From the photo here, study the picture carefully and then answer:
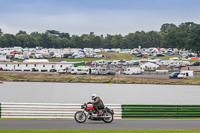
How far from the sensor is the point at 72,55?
495 ft

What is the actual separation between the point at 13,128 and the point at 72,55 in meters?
128

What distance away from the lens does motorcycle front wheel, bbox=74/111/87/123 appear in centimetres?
2614

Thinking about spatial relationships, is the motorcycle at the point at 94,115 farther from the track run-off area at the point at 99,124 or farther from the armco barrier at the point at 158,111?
the armco barrier at the point at 158,111

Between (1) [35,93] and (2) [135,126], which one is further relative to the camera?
(1) [35,93]

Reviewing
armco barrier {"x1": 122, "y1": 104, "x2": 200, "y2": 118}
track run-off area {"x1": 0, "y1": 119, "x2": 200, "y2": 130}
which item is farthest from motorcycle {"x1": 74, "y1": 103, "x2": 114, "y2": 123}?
armco barrier {"x1": 122, "y1": 104, "x2": 200, "y2": 118}

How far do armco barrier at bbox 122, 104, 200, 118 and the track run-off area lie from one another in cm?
191

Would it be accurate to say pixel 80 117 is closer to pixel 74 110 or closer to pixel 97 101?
pixel 97 101

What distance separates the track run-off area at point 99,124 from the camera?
80.5 feet

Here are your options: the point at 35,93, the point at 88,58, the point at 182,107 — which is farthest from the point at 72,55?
the point at 182,107

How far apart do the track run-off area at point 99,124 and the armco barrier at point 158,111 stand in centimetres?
191

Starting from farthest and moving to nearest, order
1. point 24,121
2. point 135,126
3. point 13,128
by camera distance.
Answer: point 24,121, point 135,126, point 13,128

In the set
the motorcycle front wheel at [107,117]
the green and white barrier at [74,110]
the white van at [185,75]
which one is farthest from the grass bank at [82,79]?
the motorcycle front wheel at [107,117]

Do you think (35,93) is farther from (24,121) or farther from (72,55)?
(72,55)

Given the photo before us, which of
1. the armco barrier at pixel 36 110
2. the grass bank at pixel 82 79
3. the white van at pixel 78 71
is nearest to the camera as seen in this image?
the armco barrier at pixel 36 110
